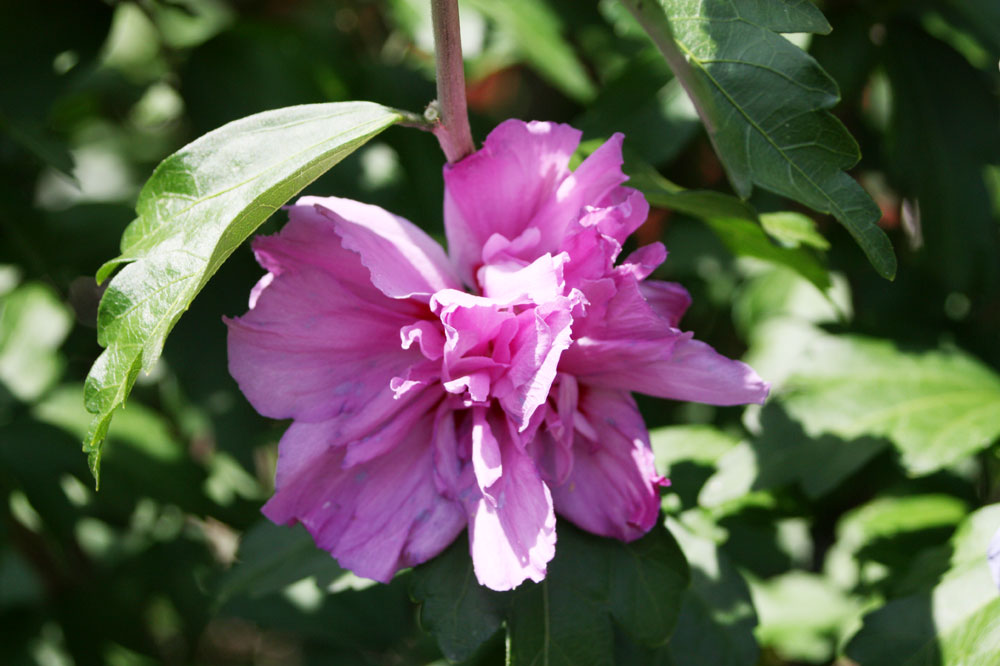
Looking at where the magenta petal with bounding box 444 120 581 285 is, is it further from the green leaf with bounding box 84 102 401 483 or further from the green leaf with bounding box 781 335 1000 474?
the green leaf with bounding box 781 335 1000 474

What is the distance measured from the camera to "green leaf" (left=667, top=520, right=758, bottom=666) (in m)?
1.02

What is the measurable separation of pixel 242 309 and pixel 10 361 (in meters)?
0.65

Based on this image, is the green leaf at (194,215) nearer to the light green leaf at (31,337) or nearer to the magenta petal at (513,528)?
the magenta petal at (513,528)

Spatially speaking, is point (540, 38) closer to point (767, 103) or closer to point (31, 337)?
point (767, 103)

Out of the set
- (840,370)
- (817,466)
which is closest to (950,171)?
(840,370)

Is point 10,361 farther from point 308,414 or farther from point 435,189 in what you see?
point 308,414

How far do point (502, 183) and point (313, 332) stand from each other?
0.71ft

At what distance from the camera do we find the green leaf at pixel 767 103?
2.45ft

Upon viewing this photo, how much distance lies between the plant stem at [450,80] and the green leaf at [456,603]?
0.37 meters

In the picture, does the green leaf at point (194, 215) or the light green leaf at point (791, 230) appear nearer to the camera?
the green leaf at point (194, 215)

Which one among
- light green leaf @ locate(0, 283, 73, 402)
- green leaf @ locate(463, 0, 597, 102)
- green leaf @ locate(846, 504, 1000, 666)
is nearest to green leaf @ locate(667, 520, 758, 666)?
green leaf @ locate(846, 504, 1000, 666)

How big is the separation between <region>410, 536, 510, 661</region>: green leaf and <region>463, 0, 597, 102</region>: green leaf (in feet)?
2.62

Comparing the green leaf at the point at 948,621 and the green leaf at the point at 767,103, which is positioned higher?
the green leaf at the point at 767,103

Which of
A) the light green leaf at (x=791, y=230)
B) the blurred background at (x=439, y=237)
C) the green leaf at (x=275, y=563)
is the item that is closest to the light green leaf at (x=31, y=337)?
the blurred background at (x=439, y=237)
